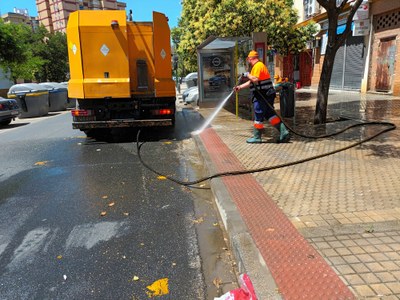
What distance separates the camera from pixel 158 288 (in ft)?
9.26

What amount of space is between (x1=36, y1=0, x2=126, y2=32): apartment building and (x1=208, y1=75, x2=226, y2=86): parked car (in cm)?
10256

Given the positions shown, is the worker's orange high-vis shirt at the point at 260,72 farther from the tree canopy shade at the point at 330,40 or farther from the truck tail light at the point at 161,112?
the truck tail light at the point at 161,112

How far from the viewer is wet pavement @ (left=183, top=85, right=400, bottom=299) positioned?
2510 mm

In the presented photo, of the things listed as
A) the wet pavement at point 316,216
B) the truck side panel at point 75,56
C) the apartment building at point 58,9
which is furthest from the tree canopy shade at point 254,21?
the apartment building at point 58,9

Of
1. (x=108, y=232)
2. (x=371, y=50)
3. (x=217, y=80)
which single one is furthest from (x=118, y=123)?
(x=371, y=50)

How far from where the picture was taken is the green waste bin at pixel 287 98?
9.12m

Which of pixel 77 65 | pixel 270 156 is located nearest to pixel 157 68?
pixel 77 65

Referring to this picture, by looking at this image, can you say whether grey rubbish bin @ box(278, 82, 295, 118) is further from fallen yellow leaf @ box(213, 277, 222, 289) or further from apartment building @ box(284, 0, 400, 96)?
apartment building @ box(284, 0, 400, 96)

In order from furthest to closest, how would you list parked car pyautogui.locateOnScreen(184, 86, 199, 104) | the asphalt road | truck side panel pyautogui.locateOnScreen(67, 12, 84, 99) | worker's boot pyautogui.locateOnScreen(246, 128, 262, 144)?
parked car pyautogui.locateOnScreen(184, 86, 199, 104) → truck side panel pyautogui.locateOnScreen(67, 12, 84, 99) → worker's boot pyautogui.locateOnScreen(246, 128, 262, 144) → the asphalt road

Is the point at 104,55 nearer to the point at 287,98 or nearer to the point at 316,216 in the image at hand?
the point at 287,98

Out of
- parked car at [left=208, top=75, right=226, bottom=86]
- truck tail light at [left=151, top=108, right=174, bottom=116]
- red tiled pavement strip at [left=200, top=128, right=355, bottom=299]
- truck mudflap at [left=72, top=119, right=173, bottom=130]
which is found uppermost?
parked car at [left=208, top=75, right=226, bottom=86]

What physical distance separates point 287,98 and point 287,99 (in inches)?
1.1

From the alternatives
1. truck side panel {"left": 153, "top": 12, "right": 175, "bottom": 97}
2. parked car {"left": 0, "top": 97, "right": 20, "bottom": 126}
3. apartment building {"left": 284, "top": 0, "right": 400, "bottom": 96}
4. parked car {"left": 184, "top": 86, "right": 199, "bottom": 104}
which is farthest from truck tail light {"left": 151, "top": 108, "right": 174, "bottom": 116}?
apartment building {"left": 284, "top": 0, "right": 400, "bottom": 96}

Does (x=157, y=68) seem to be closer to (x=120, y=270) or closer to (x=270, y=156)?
(x=270, y=156)
